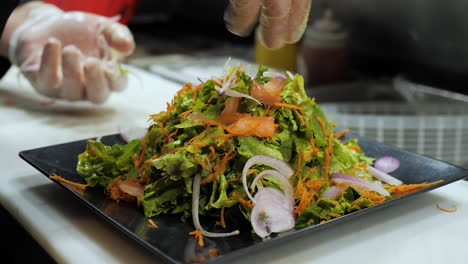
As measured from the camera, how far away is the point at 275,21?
1079 millimetres

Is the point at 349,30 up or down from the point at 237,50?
up

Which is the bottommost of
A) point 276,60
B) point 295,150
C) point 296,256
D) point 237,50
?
point 237,50

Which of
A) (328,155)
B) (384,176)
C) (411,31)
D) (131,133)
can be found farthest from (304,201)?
(411,31)

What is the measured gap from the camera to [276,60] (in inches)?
98.2

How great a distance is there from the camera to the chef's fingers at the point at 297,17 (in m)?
1.10

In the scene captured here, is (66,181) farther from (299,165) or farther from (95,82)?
(95,82)

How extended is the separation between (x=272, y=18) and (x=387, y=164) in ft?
1.31

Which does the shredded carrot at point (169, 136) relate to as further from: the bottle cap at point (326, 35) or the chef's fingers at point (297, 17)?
the bottle cap at point (326, 35)

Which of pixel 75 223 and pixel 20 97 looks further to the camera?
pixel 20 97

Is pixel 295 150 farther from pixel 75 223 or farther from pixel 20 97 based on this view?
pixel 20 97

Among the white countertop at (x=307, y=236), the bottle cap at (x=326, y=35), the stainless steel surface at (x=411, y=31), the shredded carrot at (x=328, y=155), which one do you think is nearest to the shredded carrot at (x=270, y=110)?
the shredded carrot at (x=328, y=155)

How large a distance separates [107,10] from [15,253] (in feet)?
6.80

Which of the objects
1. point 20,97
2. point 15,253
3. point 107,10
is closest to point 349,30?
point 107,10

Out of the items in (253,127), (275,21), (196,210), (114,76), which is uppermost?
(275,21)
